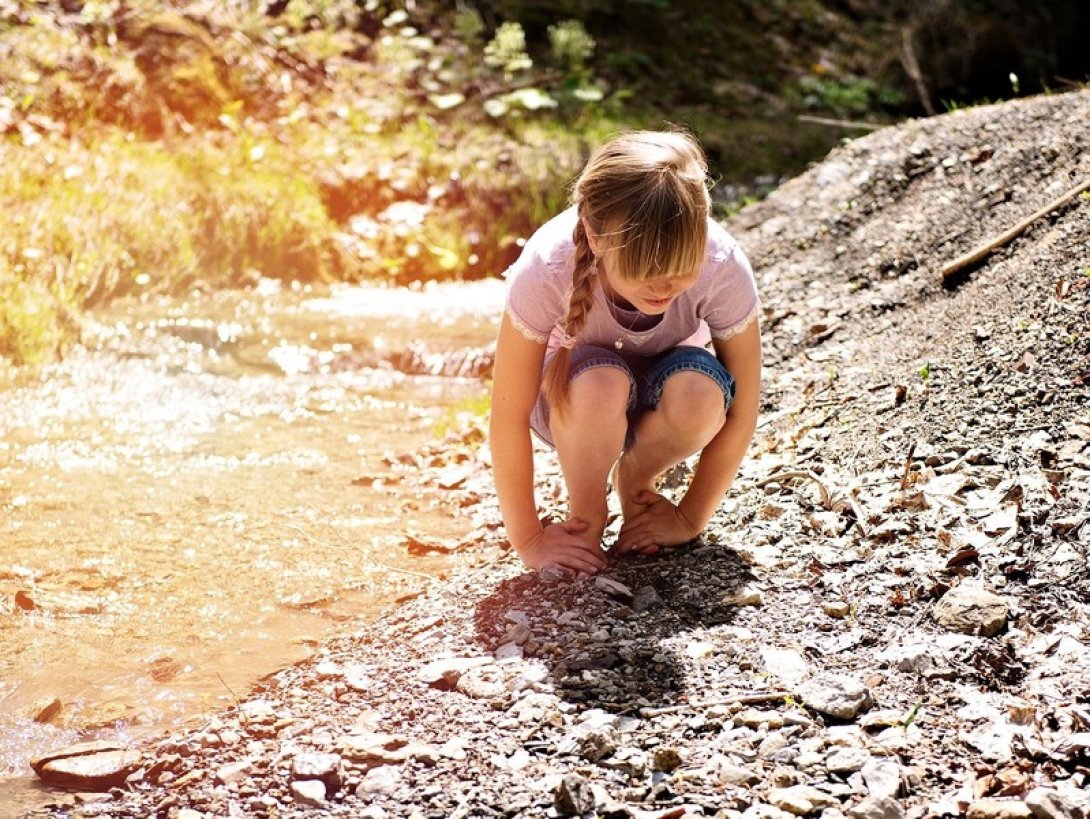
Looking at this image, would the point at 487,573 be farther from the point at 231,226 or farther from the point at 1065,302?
the point at 231,226

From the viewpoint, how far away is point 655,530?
2990 millimetres

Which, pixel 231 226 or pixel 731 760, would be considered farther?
pixel 231 226

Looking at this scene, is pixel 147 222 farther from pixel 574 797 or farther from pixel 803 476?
pixel 574 797

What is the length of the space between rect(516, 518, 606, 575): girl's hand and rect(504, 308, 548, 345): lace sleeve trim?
511 millimetres

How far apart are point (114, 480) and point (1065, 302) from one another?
3190 millimetres

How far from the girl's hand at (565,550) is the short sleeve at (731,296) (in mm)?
613

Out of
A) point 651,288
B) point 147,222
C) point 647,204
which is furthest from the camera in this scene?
point 147,222

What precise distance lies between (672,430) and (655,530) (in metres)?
0.27

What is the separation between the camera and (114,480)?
4.08 meters

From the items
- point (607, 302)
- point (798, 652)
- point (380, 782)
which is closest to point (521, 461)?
point (607, 302)

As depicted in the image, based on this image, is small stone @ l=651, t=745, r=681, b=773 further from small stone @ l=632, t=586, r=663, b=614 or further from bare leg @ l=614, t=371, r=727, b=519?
bare leg @ l=614, t=371, r=727, b=519

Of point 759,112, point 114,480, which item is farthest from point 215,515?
point 759,112

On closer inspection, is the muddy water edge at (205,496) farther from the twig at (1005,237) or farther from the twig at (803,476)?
the twig at (1005,237)

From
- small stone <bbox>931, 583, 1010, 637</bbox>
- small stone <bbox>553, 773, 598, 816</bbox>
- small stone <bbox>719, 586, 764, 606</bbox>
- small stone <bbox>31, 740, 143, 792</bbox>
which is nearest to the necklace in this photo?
small stone <bbox>719, 586, 764, 606</bbox>
